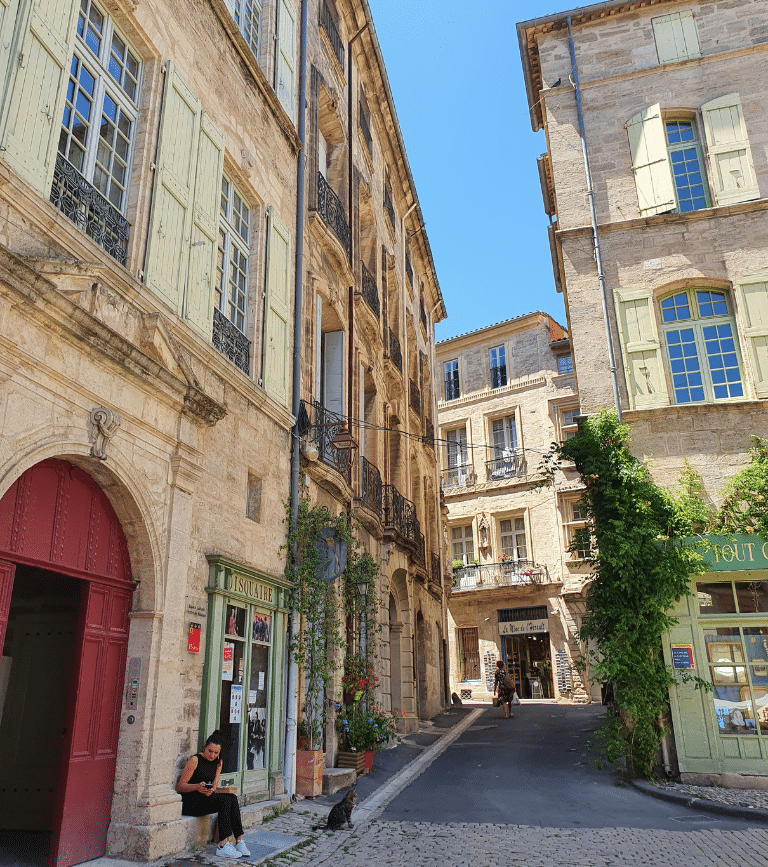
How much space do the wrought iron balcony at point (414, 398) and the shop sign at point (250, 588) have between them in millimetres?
11118

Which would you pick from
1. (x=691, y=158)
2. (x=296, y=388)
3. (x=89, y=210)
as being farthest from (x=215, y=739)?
(x=691, y=158)

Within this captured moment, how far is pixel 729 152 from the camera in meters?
12.2

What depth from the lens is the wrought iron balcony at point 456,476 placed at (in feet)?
91.6

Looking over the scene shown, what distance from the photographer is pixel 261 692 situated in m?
8.09

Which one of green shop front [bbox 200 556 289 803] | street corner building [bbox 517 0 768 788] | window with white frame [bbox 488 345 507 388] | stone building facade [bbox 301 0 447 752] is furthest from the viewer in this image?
window with white frame [bbox 488 345 507 388]

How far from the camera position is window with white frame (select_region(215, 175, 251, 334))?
335 inches

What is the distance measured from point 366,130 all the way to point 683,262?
7.61 metres

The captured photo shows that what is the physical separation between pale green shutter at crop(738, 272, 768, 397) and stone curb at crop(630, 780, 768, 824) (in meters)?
5.42

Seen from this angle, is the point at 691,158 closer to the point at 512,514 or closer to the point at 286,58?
the point at 286,58

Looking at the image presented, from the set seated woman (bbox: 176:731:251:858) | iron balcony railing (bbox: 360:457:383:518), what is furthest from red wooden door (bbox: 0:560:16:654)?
iron balcony railing (bbox: 360:457:383:518)

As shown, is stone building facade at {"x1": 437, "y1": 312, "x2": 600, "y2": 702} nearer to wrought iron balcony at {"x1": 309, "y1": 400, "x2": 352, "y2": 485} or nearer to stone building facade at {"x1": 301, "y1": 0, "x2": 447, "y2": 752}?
stone building facade at {"x1": 301, "y1": 0, "x2": 447, "y2": 752}

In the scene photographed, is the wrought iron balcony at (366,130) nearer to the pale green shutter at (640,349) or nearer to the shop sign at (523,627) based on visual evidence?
the pale green shutter at (640,349)

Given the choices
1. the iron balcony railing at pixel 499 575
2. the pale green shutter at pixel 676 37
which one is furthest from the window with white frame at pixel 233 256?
the iron balcony railing at pixel 499 575

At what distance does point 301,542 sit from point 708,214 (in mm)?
8074
